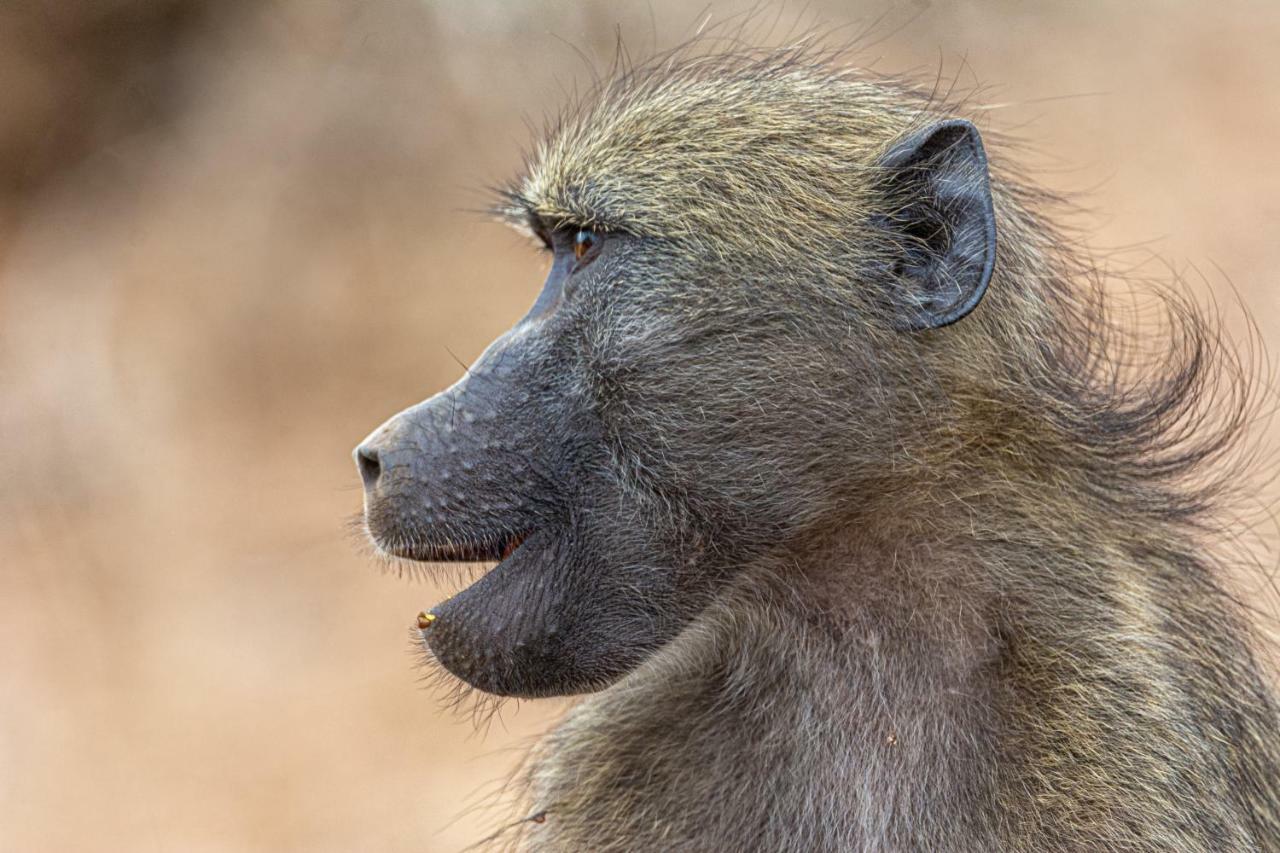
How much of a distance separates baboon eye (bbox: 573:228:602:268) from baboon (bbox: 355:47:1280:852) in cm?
7

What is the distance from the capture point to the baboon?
2088 mm

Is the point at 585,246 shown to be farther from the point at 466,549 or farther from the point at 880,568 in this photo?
the point at 880,568

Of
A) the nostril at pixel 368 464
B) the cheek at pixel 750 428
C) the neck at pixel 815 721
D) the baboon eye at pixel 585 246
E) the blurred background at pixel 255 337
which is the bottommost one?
the neck at pixel 815 721

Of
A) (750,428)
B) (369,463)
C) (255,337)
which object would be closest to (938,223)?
(750,428)

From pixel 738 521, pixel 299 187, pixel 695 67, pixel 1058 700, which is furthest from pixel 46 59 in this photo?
pixel 1058 700

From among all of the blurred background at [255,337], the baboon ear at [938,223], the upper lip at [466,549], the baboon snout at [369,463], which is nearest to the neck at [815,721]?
the upper lip at [466,549]

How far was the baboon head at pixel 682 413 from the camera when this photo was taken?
6.99 feet

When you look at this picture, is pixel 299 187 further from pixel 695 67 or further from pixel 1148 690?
pixel 1148 690

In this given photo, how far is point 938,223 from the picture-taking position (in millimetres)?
2217

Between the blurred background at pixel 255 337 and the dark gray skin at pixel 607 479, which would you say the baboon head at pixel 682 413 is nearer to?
the dark gray skin at pixel 607 479

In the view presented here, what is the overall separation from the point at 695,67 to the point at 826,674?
123 cm

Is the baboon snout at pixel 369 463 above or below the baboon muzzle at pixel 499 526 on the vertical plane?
above

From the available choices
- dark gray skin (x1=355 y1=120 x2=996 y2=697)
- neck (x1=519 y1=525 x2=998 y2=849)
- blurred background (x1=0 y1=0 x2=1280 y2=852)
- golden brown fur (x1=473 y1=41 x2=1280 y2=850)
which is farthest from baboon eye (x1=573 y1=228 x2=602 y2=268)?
blurred background (x1=0 y1=0 x2=1280 y2=852)

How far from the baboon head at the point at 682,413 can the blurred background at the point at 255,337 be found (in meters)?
4.10
